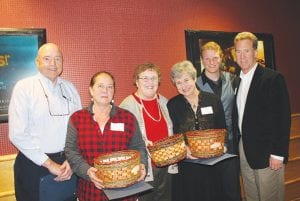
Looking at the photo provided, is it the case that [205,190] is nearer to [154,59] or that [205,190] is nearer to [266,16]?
[154,59]

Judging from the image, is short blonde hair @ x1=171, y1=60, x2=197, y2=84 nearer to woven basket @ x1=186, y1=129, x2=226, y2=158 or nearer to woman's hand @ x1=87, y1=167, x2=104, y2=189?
woven basket @ x1=186, y1=129, x2=226, y2=158

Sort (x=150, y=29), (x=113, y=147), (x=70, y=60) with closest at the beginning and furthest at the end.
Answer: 1. (x=113, y=147)
2. (x=70, y=60)
3. (x=150, y=29)

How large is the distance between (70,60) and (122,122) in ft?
3.37

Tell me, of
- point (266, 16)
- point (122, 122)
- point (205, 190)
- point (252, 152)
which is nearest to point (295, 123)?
point (266, 16)

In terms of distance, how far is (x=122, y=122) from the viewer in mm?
2055

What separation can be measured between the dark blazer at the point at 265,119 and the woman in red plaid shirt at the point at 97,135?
0.96m

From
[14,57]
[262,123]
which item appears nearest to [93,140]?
[14,57]

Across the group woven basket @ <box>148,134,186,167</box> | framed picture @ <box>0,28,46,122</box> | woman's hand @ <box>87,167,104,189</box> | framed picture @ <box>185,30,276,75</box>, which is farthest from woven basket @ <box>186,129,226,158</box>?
framed picture @ <box>0,28,46,122</box>

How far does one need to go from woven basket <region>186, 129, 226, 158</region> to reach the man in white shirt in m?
0.96

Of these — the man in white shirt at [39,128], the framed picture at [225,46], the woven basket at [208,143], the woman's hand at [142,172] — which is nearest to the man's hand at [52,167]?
the man in white shirt at [39,128]

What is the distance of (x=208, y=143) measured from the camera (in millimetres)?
2094

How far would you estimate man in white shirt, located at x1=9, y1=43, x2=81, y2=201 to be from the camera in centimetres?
202

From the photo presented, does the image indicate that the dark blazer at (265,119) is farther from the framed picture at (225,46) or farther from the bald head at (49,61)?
the bald head at (49,61)

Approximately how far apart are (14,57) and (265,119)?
7.15 feet
